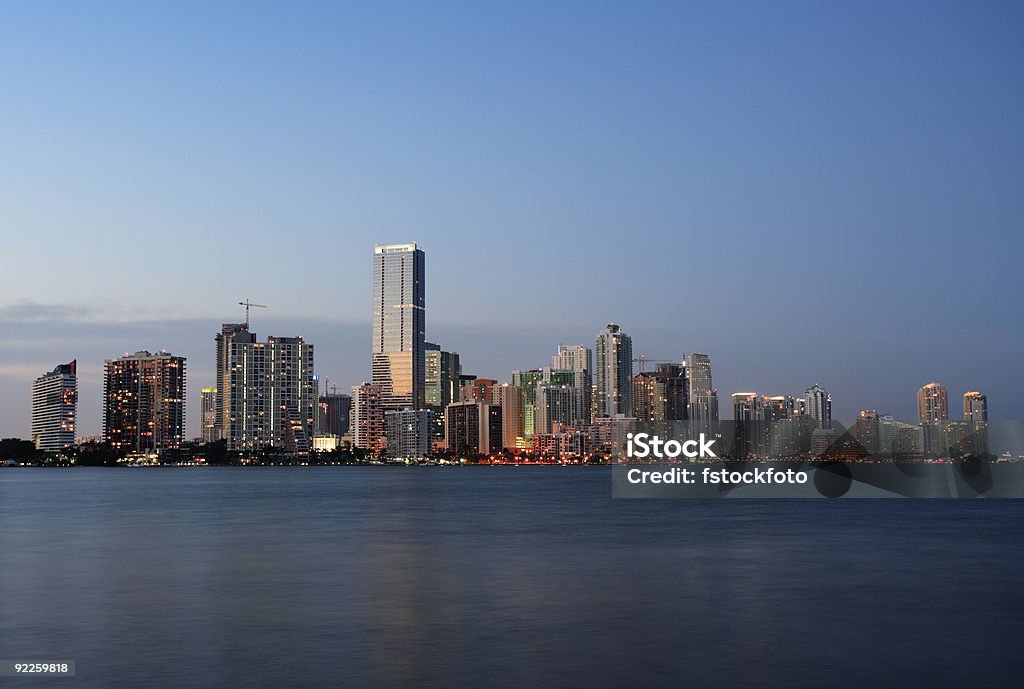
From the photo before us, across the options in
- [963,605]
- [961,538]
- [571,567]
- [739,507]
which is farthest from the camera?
[739,507]

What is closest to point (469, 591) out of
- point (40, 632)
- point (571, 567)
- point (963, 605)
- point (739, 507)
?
point (571, 567)

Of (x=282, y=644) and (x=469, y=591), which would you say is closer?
(x=282, y=644)

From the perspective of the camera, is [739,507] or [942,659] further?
[739,507]

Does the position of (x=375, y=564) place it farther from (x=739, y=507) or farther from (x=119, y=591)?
(x=739, y=507)

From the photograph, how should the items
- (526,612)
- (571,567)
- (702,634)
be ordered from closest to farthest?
1. (702,634)
2. (526,612)
3. (571,567)

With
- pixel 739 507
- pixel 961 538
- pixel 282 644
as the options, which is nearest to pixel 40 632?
pixel 282 644

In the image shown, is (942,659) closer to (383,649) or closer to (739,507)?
(383,649)
